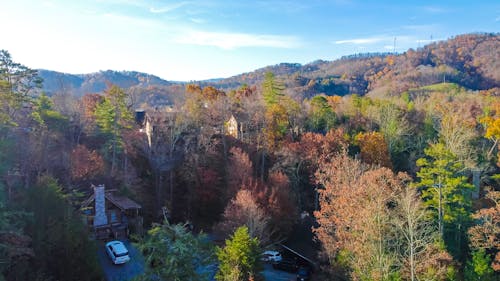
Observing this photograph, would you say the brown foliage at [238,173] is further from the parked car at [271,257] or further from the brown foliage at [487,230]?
the brown foliage at [487,230]

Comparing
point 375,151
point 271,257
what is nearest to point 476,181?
point 375,151

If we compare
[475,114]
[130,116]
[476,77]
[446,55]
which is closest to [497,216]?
[130,116]

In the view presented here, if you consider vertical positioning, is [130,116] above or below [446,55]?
below

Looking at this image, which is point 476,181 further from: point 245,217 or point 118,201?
point 118,201

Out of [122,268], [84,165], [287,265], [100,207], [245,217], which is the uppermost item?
[84,165]

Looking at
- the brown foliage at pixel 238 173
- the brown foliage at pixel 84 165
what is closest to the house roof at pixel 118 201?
the brown foliage at pixel 84 165

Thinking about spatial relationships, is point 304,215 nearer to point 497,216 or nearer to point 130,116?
point 497,216

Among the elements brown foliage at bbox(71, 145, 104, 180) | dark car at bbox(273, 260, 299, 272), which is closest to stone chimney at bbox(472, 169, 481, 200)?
dark car at bbox(273, 260, 299, 272)
